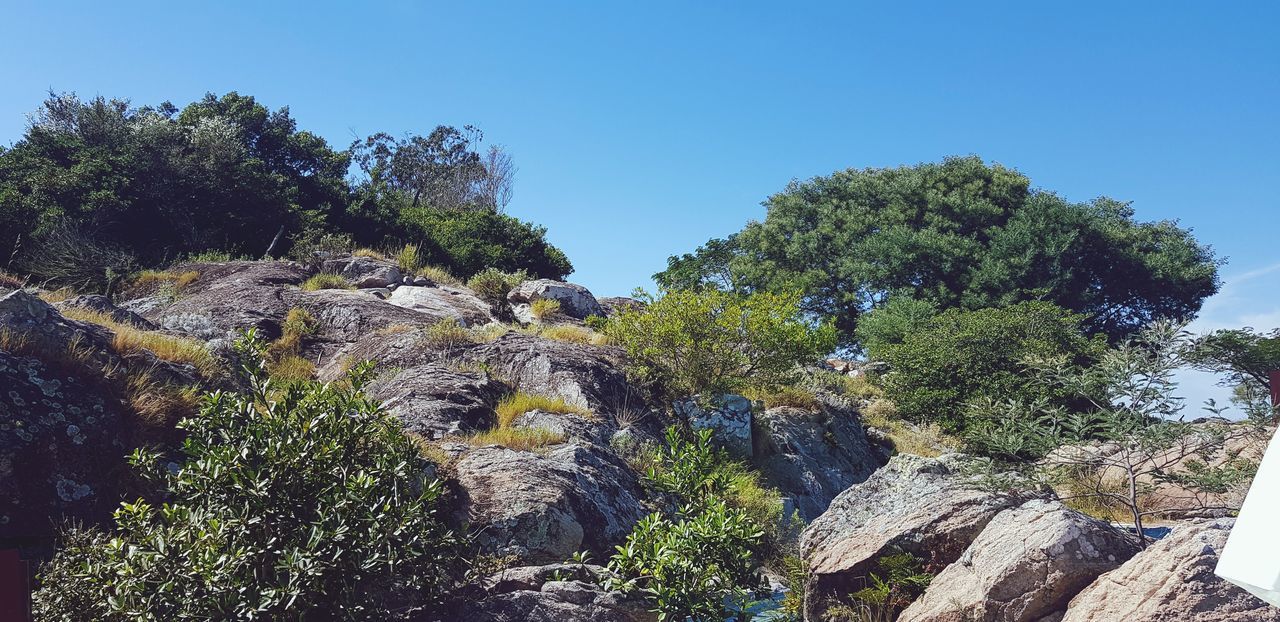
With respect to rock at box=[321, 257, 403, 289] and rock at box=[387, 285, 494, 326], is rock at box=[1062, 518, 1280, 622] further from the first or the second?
rock at box=[321, 257, 403, 289]

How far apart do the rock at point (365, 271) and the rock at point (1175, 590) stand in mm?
→ 14742

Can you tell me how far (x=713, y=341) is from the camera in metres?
12.0

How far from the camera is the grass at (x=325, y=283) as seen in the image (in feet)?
51.8

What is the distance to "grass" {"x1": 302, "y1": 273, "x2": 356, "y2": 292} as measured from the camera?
51.8 feet

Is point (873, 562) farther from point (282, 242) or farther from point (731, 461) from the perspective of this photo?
point (282, 242)

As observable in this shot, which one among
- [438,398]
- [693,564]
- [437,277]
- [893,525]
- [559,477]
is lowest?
[693,564]

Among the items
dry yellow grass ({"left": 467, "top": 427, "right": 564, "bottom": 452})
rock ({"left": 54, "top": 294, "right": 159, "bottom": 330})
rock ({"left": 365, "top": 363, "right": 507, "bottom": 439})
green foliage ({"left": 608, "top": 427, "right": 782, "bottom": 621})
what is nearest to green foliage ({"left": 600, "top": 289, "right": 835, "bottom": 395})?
rock ({"left": 365, "top": 363, "right": 507, "bottom": 439})

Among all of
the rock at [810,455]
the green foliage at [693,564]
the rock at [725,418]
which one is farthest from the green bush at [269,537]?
the rock at [810,455]

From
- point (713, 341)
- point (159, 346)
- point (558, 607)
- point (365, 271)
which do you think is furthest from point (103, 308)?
point (558, 607)

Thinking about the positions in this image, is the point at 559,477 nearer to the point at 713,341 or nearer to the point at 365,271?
the point at 713,341

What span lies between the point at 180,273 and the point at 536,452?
38.5 feet

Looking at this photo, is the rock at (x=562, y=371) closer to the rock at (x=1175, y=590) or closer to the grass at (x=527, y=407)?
the grass at (x=527, y=407)

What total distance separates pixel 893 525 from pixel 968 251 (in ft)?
80.2

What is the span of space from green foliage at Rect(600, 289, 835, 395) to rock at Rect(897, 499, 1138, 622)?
21.8 ft
